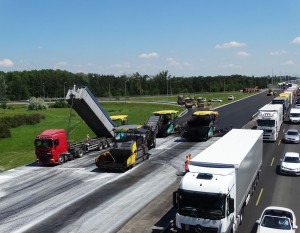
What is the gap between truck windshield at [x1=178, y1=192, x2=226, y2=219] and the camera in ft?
42.7

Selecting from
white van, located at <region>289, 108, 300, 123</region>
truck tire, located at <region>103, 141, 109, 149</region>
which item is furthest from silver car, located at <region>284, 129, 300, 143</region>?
truck tire, located at <region>103, 141, 109, 149</region>

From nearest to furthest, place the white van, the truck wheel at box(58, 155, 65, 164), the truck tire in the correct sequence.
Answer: the truck wheel at box(58, 155, 65, 164)
the truck tire
the white van

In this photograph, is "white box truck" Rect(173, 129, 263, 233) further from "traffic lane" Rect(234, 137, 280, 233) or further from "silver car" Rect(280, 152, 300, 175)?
"silver car" Rect(280, 152, 300, 175)

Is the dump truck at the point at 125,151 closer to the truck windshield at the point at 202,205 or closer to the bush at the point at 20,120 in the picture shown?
the truck windshield at the point at 202,205

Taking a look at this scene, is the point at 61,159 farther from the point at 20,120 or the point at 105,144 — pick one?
the point at 20,120

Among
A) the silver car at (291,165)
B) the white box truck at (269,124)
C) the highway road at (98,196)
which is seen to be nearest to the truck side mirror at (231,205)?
the highway road at (98,196)

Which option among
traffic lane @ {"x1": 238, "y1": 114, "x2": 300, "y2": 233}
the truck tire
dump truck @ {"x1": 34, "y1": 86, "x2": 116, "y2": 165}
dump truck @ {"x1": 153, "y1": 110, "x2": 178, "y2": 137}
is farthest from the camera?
dump truck @ {"x1": 153, "y1": 110, "x2": 178, "y2": 137}

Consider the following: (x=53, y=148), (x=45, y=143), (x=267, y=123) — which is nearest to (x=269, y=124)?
(x=267, y=123)

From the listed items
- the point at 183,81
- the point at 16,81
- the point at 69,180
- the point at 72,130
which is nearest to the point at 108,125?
the point at 69,180

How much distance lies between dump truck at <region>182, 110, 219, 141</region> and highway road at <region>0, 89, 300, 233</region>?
781cm

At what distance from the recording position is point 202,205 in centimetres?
1335

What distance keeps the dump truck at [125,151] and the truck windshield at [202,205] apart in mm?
14382

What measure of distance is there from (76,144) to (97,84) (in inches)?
5982

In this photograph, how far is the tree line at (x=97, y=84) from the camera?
166m
